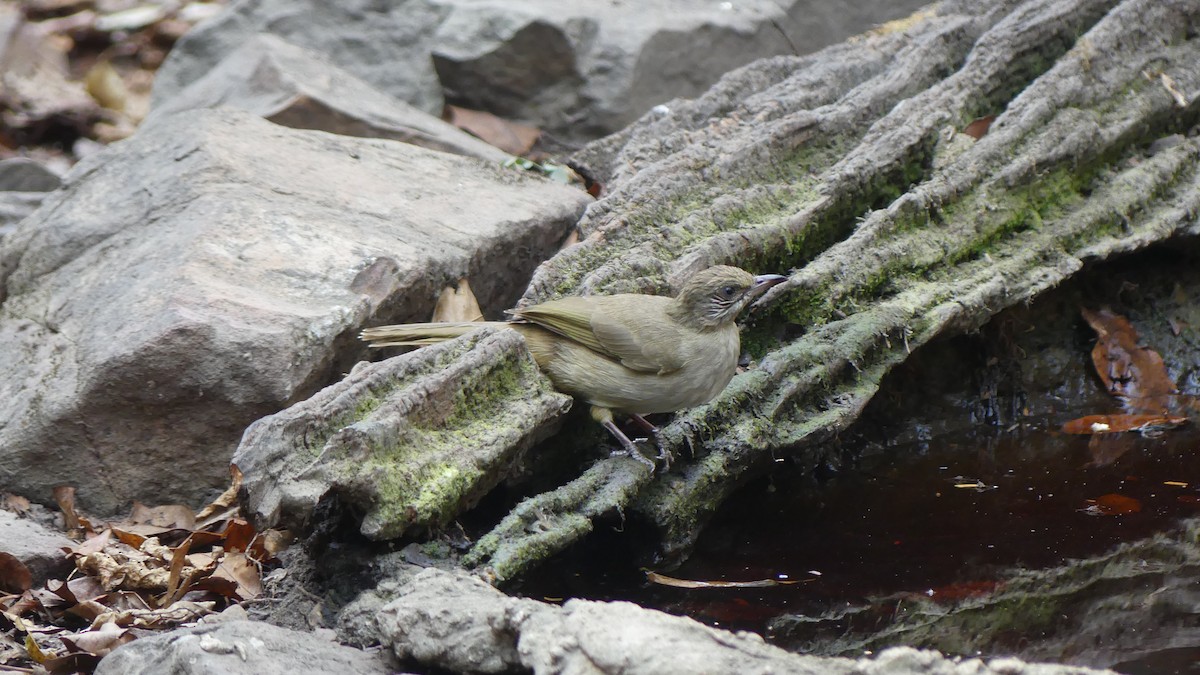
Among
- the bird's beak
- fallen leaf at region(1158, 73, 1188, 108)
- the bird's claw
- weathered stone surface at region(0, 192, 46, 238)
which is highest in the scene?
fallen leaf at region(1158, 73, 1188, 108)

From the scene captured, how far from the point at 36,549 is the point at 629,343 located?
88.8 inches

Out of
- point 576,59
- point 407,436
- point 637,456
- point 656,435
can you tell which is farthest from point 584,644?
point 576,59

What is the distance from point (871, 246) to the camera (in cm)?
548

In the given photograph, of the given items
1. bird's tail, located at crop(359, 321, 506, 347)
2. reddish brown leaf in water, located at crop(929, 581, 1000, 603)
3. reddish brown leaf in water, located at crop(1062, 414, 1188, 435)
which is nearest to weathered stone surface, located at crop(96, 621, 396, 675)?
bird's tail, located at crop(359, 321, 506, 347)

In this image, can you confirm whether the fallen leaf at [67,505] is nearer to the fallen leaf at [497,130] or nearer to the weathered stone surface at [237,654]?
the weathered stone surface at [237,654]

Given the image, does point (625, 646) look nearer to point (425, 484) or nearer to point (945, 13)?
point (425, 484)

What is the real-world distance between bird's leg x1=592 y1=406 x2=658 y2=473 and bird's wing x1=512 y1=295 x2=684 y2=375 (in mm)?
212

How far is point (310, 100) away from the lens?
284 inches

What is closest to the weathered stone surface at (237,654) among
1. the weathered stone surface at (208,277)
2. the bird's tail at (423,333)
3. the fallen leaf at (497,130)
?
the bird's tail at (423,333)

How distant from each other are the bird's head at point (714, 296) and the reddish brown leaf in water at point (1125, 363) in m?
2.38

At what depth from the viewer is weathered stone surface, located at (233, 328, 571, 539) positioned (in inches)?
144

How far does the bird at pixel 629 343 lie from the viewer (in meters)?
4.59

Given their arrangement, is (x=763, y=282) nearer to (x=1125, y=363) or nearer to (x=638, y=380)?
(x=638, y=380)

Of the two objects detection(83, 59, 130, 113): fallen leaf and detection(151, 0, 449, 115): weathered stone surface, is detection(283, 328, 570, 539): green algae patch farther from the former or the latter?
detection(83, 59, 130, 113): fallen leaf
